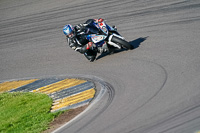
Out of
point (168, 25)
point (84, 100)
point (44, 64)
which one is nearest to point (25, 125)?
point (84, 100)

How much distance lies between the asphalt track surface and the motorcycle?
11.8 inches

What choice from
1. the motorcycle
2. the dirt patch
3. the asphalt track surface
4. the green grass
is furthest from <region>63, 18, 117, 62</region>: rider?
the dirt patch

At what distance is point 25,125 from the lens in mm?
8812

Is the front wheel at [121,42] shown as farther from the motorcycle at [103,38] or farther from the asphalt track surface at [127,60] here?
the asphalt track surface at [127,60]

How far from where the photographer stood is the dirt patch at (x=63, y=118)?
27.1ft

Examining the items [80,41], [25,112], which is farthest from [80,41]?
[25,112]

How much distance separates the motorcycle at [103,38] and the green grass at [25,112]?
257 centimetres

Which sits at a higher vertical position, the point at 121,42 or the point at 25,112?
the point at 121,42

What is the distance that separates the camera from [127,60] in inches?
437

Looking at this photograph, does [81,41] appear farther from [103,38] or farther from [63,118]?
→ [63,118]

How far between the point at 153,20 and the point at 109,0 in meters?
4.90

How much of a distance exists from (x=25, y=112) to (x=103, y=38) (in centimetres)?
363

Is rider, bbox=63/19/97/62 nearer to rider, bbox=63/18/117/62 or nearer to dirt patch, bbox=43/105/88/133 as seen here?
rider, bbox=63/18/117/62

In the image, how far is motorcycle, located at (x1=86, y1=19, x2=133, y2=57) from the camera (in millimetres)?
11680
